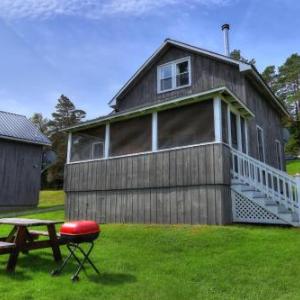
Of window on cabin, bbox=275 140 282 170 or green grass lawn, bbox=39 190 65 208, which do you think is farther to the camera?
green grass lawn, bbox=39 190 65 208

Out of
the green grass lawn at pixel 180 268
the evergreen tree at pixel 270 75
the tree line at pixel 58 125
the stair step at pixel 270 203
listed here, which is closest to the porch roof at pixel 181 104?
the stair step at pixel 270 203

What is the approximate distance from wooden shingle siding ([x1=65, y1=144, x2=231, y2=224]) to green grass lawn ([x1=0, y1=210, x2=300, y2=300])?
4.01 ft

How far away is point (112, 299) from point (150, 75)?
1197 centimetres

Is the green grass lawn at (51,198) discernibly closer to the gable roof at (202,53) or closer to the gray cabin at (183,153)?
the gable roof at (202,53)

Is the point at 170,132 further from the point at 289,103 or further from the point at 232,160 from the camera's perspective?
the point at 289,103

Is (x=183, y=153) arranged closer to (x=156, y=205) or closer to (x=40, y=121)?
(x=156, y=205)

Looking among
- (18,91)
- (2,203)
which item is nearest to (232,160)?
(2,203)

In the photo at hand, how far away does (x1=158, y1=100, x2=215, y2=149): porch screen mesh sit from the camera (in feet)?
32.0

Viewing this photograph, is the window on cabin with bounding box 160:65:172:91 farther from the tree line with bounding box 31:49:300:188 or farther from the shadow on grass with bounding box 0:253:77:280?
the tree line with bounding box 31:49:300:188

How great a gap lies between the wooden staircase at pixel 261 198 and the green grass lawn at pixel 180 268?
0.77 meters

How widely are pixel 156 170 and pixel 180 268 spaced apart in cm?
502

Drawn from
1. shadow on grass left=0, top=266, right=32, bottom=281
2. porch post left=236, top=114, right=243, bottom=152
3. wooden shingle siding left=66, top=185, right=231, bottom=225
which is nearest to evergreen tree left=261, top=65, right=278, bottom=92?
porch post left=236, top=114, right=243, bottom=152

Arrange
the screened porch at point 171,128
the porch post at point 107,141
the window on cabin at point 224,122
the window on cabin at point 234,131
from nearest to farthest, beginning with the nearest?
the screened porch at point 171,128 < the window on cabin at point 224,122 < the window on cabin at point 234,131 < the porch post at point 107,141

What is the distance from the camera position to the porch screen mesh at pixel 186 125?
9742 mm
